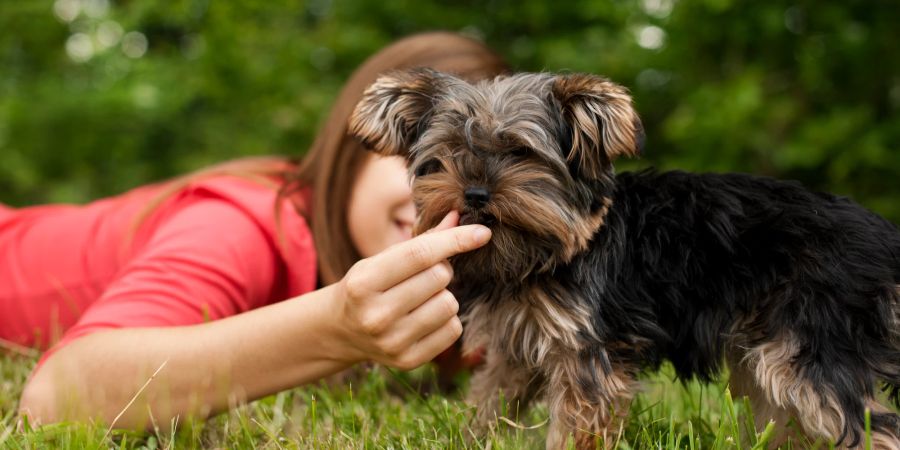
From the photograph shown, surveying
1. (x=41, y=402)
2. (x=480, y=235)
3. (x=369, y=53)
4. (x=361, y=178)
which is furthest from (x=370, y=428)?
(x=369, y=53)

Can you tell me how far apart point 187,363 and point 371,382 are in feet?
4.01

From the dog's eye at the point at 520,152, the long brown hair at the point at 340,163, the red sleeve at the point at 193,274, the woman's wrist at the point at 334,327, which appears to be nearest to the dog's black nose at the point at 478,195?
the dog's eye at the point at 520,152

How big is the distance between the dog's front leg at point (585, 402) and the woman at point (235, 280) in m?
0.43

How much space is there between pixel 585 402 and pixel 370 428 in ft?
3.28

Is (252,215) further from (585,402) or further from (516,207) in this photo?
(585,402)

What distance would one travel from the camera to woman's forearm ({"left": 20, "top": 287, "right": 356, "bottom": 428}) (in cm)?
312

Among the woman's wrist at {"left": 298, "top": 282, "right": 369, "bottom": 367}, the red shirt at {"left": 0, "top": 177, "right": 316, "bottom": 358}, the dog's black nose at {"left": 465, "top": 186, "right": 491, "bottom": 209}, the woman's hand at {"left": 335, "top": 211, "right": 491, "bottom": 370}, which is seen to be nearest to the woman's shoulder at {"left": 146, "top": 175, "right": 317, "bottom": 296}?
the red shirt at {"left": 0, "top": 177, "right": 316, "bottom": 358}

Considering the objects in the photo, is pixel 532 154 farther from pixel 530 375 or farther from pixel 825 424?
pixel 825 424

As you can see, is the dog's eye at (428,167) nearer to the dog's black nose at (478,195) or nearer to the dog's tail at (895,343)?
the dog's black nose at (478,195)

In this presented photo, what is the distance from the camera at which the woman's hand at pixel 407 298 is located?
2.70 metres

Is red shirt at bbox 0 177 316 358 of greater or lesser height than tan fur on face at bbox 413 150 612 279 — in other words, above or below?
below

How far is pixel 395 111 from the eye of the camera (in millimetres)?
3002

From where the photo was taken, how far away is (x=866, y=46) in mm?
7188

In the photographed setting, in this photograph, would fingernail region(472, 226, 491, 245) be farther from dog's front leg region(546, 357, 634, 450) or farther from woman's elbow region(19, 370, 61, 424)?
woman's elbow region(19, 370, 61, 424)
